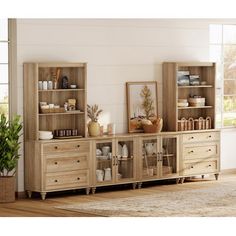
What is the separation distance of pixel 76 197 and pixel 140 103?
1.71 metres

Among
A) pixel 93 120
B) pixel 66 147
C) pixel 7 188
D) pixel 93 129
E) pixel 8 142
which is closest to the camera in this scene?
pixel 8 142

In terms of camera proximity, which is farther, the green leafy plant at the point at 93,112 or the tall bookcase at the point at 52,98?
the green leafy plant at the point at 93,112

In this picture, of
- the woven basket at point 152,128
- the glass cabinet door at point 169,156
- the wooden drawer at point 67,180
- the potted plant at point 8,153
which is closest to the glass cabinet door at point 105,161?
the wooden drawer at point 67,180

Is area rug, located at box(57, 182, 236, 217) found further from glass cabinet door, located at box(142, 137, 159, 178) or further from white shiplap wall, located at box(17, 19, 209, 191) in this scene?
white shiplap wall, located at box(17, 19, 209, 191)

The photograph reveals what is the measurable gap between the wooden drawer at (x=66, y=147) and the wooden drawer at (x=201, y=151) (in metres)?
1.64

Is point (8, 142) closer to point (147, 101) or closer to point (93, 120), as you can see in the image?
point (93, 120)

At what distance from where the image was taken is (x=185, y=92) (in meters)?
8.45

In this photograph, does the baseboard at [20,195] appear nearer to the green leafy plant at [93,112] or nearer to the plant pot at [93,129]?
the plant pot at [93,129]

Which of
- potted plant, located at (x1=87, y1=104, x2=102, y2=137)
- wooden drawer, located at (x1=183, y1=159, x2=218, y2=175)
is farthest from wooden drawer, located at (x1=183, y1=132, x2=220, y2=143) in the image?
potted plant, located at (x1=87, y1=104, x2=102, y2=137)

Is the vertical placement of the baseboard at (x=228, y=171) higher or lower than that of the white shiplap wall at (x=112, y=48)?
lower

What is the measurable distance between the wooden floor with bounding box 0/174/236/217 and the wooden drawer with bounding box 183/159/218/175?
0.15 meters

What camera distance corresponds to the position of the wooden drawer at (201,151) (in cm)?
812

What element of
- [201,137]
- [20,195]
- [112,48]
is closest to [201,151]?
[201,137]
